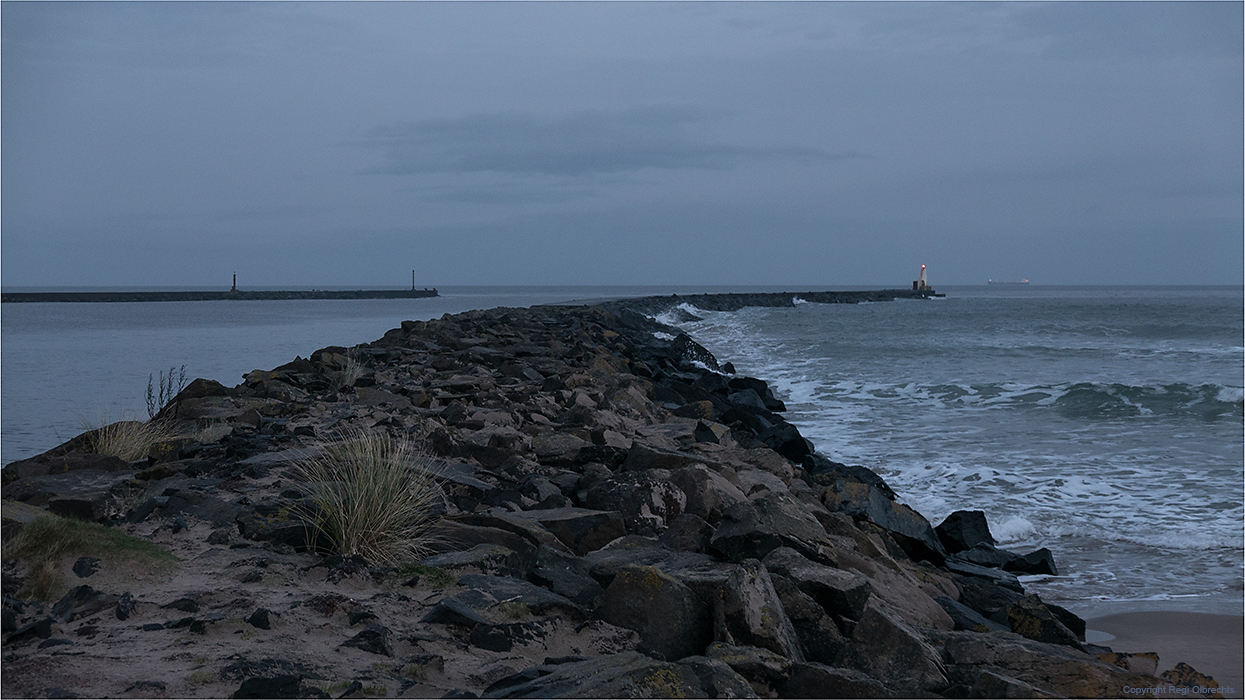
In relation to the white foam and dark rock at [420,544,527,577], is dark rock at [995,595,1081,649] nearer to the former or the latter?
dark rock at [420,544,527,577]

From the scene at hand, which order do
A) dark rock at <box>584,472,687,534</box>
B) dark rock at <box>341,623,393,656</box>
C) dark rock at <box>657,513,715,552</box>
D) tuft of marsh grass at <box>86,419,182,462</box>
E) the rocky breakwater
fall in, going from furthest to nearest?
1. tuft of marsh grass at <box>86,419,182,462</box>
2. dark rock at <box>584,472,687,534</box>
3. dark rock at <box>657,513,715,552</box>
4. dark rock at <box>341,623,393,656</box>
5. the rocky breakwater

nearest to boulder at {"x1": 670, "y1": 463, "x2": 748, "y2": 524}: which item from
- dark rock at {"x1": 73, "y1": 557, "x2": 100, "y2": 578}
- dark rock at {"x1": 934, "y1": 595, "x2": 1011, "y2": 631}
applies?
dark rock at {"x1": 934, "y1": 595, "x2": 1011, "y2": 631}

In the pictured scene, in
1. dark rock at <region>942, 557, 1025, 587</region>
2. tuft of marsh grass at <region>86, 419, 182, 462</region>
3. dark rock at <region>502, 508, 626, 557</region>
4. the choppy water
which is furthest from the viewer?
the choppy water

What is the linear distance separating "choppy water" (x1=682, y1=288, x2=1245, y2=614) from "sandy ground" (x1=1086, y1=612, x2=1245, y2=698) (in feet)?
0.84

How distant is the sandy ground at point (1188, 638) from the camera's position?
507 cm

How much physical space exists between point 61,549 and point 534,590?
211 cm

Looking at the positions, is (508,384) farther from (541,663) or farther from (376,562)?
(541,663)

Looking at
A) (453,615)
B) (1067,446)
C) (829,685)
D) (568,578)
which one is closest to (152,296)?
(1067,446)

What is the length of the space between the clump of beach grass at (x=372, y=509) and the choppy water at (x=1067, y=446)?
4.71 metres

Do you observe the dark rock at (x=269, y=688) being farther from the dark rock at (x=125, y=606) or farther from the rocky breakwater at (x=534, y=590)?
the dark rock at (x=125, y=606)

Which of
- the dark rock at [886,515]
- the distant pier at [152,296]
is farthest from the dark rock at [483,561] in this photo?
the distant pier at [152,296]

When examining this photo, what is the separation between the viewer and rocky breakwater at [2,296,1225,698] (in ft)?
10.2

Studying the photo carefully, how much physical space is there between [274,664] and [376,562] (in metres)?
1.27

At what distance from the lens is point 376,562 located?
172 inches
